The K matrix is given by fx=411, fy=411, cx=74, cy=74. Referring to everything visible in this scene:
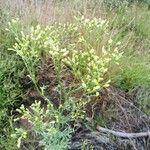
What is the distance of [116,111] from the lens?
334 cm

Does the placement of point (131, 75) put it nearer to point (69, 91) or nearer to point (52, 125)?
point (69, 91)

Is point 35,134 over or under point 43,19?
under

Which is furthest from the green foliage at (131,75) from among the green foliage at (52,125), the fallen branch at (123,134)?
the green foliage at (52,125)

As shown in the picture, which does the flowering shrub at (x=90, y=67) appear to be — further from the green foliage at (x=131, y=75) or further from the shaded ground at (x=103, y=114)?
the green foliage at (x=131, y=75)

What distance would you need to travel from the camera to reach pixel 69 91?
3.04 meters

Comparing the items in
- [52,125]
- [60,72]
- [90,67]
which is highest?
[90,67]

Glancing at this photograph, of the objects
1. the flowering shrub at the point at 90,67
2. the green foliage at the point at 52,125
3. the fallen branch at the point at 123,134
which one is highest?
the flowering shrub at the point at 90,67

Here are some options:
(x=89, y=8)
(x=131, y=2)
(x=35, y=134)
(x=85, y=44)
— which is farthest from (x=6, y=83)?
(x=131, y=2)

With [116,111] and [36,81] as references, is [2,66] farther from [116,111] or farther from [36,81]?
[116,111]

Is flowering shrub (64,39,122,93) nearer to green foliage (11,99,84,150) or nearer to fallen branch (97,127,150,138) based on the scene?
green foliage (11,99,84,150)

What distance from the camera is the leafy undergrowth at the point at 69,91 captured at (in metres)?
2.95

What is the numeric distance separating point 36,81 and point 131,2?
125 inches

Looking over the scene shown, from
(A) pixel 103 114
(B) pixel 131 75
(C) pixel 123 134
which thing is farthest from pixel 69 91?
(B) pixel 131 75

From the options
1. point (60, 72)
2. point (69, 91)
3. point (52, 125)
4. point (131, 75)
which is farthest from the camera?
point (131, 75)
